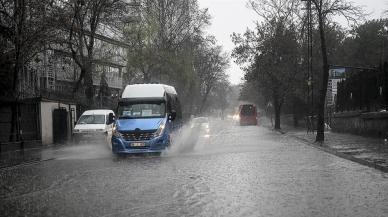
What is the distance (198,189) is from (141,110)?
37.0 feet

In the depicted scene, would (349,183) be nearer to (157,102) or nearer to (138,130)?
(138,130)

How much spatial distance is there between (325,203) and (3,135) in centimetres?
2375

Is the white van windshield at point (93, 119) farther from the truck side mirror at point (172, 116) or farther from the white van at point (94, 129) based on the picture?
the truck side mirror at point (172, 116)

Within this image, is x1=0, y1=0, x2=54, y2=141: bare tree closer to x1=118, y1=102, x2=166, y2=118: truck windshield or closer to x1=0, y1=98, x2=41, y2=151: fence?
x1=0, y1=98, x2=41, y2=151: fence

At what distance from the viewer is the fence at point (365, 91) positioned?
85.4 ft

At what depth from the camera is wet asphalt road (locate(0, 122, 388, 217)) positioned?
9.55m

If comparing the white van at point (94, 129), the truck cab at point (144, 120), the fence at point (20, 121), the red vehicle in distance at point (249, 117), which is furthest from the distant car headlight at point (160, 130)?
the red vehicle in distance at point (249, 117)

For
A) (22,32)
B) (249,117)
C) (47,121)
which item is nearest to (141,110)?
(22,32)

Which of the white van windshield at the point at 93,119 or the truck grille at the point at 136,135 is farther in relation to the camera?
the white van windshield at the point at 93,119

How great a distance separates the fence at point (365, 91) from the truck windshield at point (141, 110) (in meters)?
9.87

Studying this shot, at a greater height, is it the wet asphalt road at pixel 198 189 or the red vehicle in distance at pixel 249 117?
the red vehicle in distance at pixel 249 117

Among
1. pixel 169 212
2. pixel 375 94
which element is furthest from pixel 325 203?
pixel 375 94

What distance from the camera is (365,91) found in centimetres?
2936

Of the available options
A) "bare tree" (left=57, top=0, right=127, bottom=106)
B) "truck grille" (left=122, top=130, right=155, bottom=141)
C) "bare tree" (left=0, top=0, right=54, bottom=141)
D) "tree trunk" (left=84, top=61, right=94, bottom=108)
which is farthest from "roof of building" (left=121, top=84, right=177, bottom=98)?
"tree trunk" (left=84, top=61, right=94, bottom=108)
